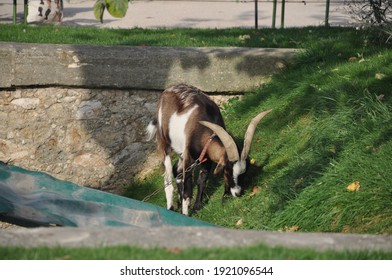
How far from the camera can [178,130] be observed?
12.1 meters

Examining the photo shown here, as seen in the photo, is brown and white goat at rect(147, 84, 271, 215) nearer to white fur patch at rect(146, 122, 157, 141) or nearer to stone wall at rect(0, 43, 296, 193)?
white fur patch at rect(146, 122, 157, 141)

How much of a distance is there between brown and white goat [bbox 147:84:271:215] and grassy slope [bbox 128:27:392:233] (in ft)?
0.99

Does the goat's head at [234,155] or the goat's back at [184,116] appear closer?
the goat's head at [234,155]

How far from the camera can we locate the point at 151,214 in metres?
9.01

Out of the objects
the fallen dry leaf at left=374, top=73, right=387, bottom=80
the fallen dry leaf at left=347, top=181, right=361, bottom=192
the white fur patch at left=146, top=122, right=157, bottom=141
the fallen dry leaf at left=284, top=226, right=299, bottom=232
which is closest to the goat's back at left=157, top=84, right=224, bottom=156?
the white fur patch at left=146, top=122, right=157, bottom=141

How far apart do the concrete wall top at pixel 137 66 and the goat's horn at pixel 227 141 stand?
7.83 feet

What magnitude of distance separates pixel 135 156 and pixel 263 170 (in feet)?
9.00

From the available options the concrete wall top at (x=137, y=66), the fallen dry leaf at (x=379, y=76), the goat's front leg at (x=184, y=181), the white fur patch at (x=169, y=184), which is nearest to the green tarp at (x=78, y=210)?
the goat's front leg at (x=184, y=181)

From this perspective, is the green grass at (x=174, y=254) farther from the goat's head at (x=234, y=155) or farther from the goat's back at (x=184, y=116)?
the goat's back at (x=184, y=116)

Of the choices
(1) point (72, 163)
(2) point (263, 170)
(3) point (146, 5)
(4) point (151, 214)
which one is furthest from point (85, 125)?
(3) point (146, 5)

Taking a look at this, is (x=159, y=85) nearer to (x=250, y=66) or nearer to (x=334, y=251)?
(x=250, y=66)

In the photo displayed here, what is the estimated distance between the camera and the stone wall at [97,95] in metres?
13.5

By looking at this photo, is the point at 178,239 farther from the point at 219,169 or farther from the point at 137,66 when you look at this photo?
the point at 137,66

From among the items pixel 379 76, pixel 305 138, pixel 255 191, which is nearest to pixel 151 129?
pixel 255 191
